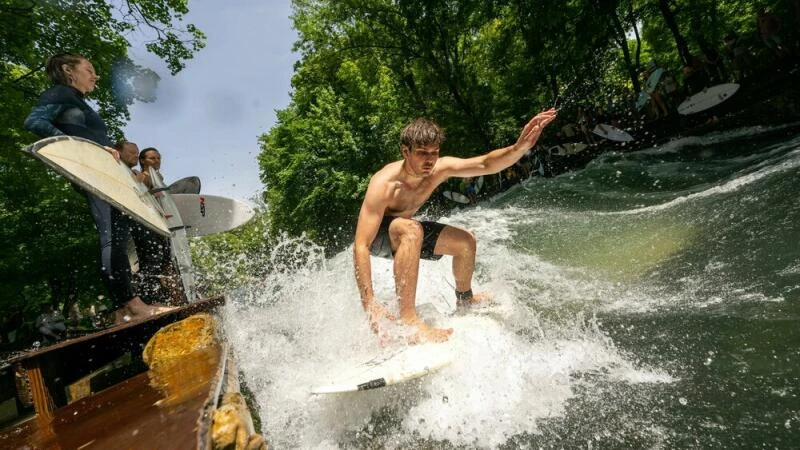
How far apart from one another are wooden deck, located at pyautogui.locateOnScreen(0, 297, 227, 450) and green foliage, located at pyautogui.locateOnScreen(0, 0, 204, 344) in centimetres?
→ 785

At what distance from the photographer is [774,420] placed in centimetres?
159

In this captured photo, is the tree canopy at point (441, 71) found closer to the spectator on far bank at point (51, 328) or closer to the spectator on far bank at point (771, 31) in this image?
the spectator on far bank at point (771, 31)

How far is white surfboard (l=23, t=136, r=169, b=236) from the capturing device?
281cm

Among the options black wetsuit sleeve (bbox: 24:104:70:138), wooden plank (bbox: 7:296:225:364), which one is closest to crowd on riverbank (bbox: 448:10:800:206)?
wooden plank (bbox: 7:296:225:364)

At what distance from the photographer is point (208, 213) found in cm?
586

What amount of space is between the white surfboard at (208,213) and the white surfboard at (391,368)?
3885mm

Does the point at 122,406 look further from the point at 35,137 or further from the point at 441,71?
the point at 441,71

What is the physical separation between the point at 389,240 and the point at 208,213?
→ 357 cm

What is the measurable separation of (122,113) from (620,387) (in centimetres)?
1368

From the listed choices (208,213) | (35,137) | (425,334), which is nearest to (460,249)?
(425,334)

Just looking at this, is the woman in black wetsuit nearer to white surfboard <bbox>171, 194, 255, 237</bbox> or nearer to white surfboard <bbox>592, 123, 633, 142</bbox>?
white surfboard <bbox>171, 194, 255, 237</bbox>

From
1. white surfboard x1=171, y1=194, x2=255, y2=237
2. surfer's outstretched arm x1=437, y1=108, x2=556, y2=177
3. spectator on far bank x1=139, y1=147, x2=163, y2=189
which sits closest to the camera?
surfer's outstretched arm x1=437, y1=108, x2=556, y2=177

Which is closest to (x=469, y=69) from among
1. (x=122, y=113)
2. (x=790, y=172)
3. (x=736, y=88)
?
(x=736, y=88)

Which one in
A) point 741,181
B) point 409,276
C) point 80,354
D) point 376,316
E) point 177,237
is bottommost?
point 741,181
